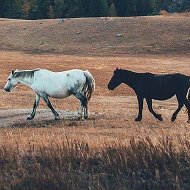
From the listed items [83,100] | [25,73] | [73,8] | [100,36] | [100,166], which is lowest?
[100,36]

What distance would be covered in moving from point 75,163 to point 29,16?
85415mm

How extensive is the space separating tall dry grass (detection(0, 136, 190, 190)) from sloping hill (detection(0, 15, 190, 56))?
4650cm

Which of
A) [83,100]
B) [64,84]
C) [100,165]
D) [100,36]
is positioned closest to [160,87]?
[83,100]

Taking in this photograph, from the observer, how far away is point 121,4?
9338cm

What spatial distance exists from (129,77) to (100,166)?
818cm

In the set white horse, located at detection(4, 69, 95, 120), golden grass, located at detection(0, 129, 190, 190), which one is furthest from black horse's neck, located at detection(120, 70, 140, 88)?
golden grass, located at detection(0, 129, 190, 190)

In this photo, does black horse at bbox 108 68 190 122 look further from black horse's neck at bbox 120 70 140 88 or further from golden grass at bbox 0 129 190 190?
golden grass at bbox 0 129 190 190

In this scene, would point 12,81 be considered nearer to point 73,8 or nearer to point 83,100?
point 83,100

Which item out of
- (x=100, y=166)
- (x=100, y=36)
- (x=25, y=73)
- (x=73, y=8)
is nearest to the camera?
(x=100, y=166)

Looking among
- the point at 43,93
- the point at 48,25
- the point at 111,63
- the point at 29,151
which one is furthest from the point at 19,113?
the point at 48,25

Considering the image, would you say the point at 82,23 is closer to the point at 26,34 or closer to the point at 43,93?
the point at 26,34

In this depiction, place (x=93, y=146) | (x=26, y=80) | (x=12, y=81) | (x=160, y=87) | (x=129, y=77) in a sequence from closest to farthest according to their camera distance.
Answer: (x=93, y=146)
(x=160, y=87)
(x=129, y=77)
(x=26, y=80)
(x=12, y=81)

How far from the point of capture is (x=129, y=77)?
773 inches

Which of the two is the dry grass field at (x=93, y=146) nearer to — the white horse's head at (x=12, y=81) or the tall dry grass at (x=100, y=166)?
the tall dry grass at (x=100, y=166)
